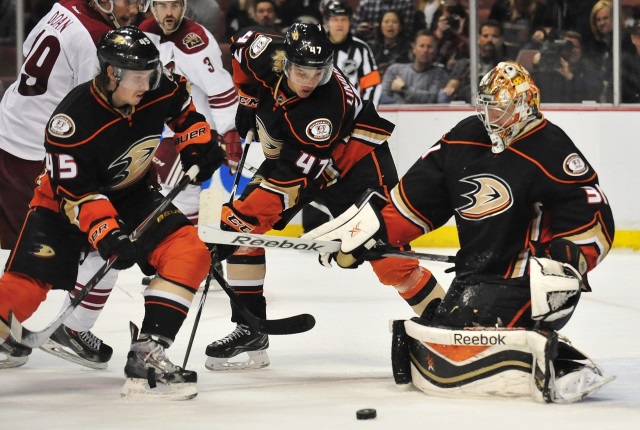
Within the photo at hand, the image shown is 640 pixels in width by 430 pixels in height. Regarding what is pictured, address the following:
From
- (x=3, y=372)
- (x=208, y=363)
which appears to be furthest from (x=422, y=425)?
(x=3, y=372)

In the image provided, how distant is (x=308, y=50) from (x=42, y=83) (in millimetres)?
1112

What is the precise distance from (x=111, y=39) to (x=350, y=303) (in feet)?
6.32

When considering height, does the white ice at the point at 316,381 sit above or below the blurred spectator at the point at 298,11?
below

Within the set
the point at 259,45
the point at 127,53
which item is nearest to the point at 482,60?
the point at 259,45

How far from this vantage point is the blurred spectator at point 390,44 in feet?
22.5

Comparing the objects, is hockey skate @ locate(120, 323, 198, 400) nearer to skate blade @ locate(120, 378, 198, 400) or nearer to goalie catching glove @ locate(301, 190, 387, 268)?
skate blade @ locate(120, 378, 198, 400)

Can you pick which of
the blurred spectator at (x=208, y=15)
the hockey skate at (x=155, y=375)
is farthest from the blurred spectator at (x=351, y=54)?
the hockey skate at (x=155, y=375)

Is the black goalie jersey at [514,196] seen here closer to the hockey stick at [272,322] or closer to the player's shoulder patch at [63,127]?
the hockey stick at [272,322]

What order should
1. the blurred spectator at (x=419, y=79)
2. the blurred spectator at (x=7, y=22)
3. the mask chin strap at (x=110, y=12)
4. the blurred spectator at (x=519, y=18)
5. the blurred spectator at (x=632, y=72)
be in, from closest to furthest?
the mask chin strap at (x=110, y=12) → the blurred spectator at (x=632, y=72) → the blurred spectator at (x=519, y=18) → the blurred spectator at (x=419, y=79) → the blurred spectator at (x=7, y=22)

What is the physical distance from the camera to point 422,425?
10.3 ft

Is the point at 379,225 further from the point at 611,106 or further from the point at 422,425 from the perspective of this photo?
the point at 611,106

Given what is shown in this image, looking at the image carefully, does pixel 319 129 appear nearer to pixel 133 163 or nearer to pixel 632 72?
pixel 133 163

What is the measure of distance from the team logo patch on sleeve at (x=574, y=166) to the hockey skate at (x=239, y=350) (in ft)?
3.70

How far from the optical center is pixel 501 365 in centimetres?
338
